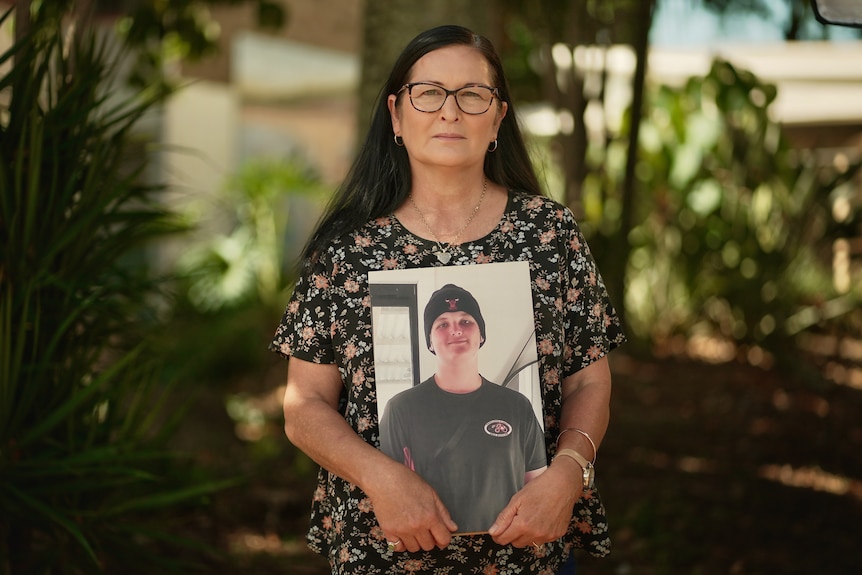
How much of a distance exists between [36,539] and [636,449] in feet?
12.7

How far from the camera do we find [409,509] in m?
1.88

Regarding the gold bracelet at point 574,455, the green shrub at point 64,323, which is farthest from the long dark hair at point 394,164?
the green shrub at point 64,323

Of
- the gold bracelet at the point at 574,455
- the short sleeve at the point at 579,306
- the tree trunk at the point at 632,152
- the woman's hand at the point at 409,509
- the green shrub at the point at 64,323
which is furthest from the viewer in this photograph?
the tree trunk at the point at 632,152

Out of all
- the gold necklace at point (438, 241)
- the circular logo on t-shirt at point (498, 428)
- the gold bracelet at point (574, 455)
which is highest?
the gold necklace at point (438, 241)

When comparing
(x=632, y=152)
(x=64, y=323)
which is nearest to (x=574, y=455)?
(x=64, y=323)

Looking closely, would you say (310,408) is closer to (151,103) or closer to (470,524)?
(470,524)

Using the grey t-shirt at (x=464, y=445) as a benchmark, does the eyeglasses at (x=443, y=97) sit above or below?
above

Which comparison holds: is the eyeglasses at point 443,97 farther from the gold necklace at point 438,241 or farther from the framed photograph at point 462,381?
the framed photograph at point 462,381

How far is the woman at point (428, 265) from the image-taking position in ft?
6.75

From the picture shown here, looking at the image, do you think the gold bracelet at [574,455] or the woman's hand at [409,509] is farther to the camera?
the gold bracelet at [574,455]

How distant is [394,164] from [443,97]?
0.21 meters

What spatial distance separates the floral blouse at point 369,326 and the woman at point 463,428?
13cm

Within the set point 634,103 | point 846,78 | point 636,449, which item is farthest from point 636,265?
point 634,103

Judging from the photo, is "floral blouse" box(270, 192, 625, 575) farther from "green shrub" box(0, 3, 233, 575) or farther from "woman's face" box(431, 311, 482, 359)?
"green shrub" box(0, 3, 233, 575)
